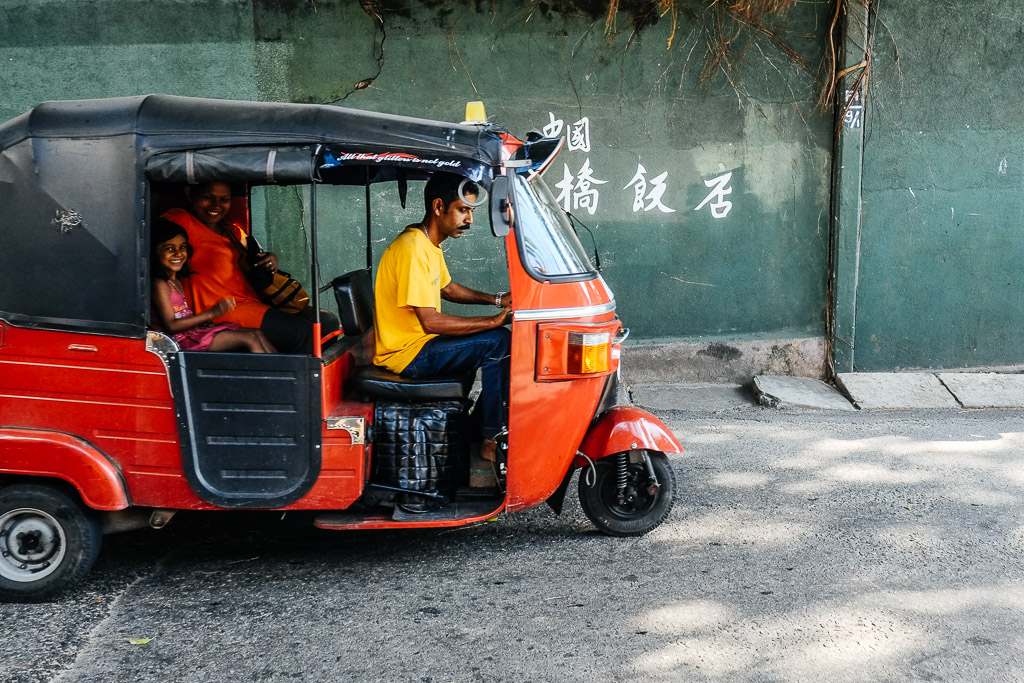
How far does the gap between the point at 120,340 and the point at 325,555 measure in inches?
53.9

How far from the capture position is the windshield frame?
13.4 feet

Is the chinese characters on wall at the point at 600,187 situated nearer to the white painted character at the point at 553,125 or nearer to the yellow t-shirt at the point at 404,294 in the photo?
the white painted character at the point at 553,125

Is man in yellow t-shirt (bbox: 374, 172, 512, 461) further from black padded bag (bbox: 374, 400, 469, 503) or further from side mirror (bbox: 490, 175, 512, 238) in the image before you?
side mirror (bbox: 490, 175, 512, 238)

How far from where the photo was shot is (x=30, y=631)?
146 inches

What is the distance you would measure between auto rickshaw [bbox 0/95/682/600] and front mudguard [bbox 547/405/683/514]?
0.9 inches

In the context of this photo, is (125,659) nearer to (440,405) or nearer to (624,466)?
(440,405)

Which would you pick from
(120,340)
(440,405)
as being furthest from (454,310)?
(120,340)

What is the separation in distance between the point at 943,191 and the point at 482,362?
489 cm

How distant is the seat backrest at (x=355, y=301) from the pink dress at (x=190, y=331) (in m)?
0.57

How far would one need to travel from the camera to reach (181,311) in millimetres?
4363

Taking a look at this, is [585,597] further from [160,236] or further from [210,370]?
[160,236]

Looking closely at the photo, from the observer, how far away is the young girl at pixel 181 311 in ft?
13.1

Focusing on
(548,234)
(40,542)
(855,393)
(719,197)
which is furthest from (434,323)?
(855,393)

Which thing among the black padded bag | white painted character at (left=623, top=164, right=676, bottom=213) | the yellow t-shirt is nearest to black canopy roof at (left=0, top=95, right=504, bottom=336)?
the yellow t-shirt
